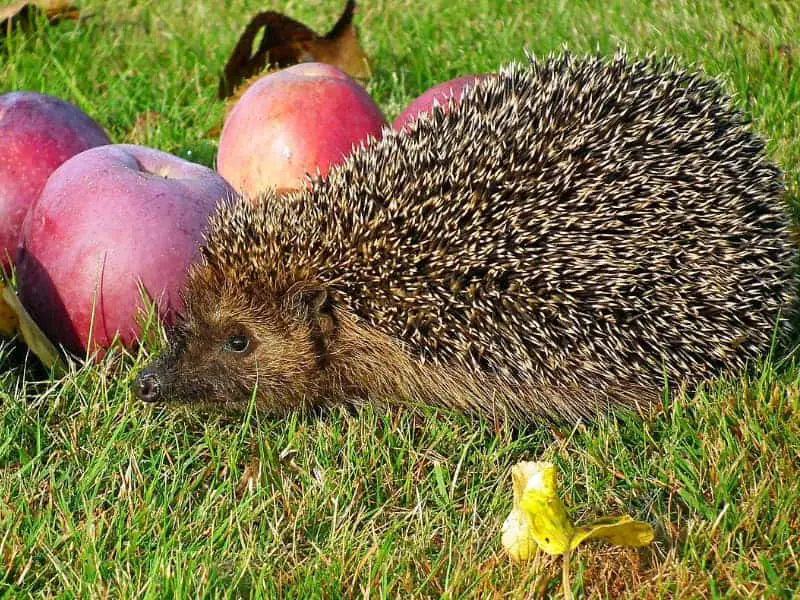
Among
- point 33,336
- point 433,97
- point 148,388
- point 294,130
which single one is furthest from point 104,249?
point 433,97

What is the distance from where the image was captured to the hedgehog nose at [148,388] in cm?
357

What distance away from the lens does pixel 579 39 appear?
6273 millimetres

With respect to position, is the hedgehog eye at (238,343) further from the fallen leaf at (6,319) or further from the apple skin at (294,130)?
the apple skin at (294,130)

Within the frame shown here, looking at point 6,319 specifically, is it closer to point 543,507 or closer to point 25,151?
point 25,151

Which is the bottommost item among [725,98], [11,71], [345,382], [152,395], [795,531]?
[795,531]

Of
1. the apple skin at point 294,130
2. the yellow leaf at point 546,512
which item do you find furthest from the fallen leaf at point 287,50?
the yellow leaf at point 546,512

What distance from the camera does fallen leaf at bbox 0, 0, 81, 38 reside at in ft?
21.0

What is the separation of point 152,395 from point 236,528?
68cm

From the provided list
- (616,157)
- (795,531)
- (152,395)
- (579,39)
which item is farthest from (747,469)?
(579,39)

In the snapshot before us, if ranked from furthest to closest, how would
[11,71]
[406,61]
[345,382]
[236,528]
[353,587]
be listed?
1. [406,61]
2. [11,71]
3. [345,382]
4. [236,528]
5. [353,587]

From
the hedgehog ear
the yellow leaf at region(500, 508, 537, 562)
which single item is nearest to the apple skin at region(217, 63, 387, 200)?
the hedgehog ear

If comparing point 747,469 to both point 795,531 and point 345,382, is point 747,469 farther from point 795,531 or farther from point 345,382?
point 345,382

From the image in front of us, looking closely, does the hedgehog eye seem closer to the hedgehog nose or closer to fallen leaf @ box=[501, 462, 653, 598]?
the hedgehog nose

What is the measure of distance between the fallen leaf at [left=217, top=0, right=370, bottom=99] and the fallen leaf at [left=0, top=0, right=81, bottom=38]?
4.25ft
